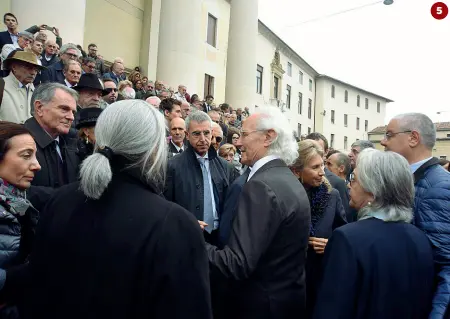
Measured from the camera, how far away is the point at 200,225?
7.07ft

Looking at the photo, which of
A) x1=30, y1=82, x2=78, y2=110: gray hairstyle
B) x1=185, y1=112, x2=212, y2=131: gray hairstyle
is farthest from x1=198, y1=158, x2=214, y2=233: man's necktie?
x1=30, y1=82, x2=78, y2=110: gray hairstyle

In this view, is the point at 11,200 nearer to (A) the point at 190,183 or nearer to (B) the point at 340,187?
(A) the point at 190,183

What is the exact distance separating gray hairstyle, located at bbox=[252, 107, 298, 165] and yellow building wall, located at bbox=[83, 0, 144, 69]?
1386cm

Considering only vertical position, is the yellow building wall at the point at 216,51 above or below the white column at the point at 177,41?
above

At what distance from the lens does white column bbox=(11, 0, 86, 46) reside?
321 inches

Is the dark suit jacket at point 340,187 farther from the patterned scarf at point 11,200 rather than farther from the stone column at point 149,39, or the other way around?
the stone column at point 149,39

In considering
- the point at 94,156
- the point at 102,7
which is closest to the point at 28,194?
the point at 94,156

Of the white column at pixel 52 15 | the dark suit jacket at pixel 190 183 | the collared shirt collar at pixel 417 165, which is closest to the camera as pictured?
the collared shirt collar at pixel 417 165

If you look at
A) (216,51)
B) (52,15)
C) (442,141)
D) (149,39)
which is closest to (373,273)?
(52,15)

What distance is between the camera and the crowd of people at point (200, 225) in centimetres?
141

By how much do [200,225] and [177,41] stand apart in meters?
12.4

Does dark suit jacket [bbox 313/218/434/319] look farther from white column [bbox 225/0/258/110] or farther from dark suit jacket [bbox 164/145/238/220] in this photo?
white column [bbox 225/0/258/110]

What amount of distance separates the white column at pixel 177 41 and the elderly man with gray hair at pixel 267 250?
11.9 metres

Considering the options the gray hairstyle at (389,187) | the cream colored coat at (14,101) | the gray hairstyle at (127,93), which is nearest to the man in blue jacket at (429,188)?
the gray hairstyle at (389,187)
